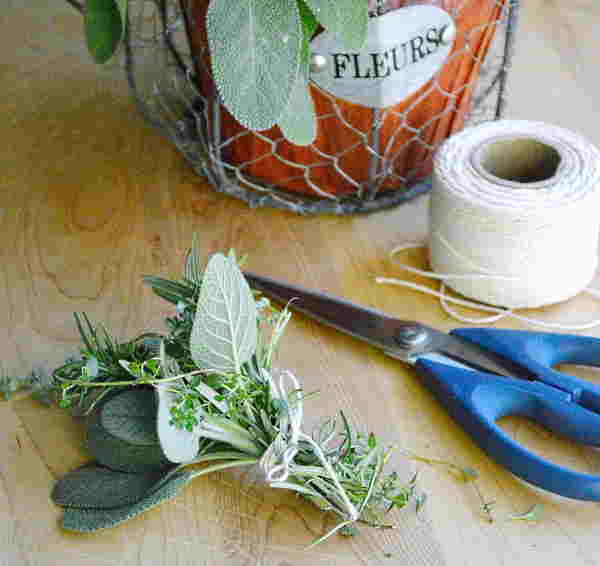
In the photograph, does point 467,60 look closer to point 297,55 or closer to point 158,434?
point 297,55

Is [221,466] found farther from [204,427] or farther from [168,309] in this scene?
[168,309]

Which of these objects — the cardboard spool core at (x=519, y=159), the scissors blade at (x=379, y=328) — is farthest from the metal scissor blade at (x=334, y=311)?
the cardboard spool core at (x=519, y=159)

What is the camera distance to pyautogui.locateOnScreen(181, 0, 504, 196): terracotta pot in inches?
19.2

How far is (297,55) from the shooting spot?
35cm

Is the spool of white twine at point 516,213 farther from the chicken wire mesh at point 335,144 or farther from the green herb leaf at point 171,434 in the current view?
the green herb leaf at point 171,434

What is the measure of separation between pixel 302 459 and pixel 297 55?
17cm

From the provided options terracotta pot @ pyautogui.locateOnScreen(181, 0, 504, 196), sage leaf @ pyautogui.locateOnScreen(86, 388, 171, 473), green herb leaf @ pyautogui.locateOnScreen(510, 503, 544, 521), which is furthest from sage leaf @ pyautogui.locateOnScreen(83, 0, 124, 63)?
green herb leaf @ pyautogui.locateOnScreen(510, 503, 544, 521)

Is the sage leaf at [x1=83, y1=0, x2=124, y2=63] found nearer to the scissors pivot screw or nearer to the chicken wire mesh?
the chicken wire mesh

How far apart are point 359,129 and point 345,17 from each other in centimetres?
15

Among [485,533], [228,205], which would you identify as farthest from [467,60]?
[485,533]

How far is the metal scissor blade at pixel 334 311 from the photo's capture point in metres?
0.43

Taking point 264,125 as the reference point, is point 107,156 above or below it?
below

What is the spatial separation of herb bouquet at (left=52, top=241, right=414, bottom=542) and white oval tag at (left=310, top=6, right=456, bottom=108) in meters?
0.15

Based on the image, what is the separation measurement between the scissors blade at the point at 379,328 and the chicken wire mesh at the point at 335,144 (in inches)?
3.7
